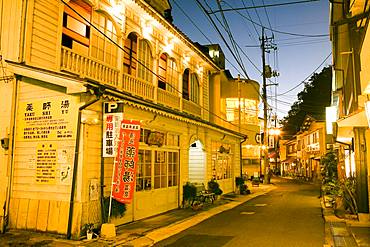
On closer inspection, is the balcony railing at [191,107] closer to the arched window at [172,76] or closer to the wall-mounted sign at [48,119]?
the arched window at [172,76]

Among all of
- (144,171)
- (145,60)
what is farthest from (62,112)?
(145,60)

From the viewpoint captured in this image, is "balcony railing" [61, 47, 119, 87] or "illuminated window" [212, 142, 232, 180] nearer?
"balcony railing" [61, 47, 119, 87]

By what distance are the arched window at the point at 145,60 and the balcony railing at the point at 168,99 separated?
2.57 ft

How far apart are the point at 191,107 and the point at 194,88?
6.31 feet

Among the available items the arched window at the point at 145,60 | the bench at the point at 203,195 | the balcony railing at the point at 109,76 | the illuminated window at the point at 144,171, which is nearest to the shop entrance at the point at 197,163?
the bench at the point at 203,195

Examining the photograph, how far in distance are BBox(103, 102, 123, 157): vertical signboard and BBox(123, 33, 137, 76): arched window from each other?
3859 mm

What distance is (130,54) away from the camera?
44.1 feet

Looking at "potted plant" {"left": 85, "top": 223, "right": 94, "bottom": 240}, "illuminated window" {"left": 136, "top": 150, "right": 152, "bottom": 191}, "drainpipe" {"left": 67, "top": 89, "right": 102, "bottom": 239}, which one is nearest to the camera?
"potted plant" {"left": 85, "top": 223, "right": 94, "bottom": 240}

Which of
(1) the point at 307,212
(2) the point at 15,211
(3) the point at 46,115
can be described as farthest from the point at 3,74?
(1) the point at 307,212

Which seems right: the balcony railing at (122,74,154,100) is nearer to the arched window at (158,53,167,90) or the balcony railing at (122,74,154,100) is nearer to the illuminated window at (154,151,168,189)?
the arched window at (158,53,167,90)

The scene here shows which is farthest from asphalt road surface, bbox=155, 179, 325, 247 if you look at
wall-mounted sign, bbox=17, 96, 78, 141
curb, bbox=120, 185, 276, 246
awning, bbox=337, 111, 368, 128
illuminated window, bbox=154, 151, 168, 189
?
wall-mounted sign, bbox=17, 96, 78, 141

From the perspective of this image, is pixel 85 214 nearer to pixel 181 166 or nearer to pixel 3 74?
pixel 3 74

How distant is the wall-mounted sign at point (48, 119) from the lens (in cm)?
933

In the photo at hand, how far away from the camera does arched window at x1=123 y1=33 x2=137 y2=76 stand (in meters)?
13.1
